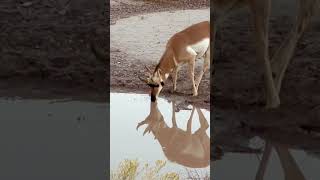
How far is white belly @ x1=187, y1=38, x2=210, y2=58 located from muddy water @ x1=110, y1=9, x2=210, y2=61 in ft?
3.63

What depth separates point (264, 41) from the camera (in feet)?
12.2

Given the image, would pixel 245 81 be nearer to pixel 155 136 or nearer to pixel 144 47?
pixel 155 136

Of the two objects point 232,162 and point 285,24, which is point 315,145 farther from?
point 285,24

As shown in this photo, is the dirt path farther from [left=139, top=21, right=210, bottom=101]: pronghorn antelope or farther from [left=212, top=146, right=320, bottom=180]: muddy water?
[left=212, top=146, right=320, bottom=180]: muddy water

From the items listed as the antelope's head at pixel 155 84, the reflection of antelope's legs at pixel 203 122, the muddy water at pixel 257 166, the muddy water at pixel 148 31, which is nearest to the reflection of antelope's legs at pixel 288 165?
the muddy water at pixel 257 166

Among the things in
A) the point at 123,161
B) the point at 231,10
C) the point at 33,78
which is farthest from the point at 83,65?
the point at 123,161

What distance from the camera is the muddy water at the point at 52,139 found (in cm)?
289

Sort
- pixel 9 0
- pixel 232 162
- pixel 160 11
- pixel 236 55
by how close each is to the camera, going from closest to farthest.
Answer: pixel 232 162
pixel 236 55
pixel 9 0
pixel 160 11

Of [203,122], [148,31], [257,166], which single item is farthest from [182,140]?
[148,31]

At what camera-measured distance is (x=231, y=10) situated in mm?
3941

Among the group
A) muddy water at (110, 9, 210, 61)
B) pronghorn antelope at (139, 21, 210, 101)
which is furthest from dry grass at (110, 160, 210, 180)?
muddy water at (110, 9, 210, 61)

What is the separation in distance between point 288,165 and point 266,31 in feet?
3.07

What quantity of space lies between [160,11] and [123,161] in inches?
151

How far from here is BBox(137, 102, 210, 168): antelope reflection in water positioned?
319 cm
